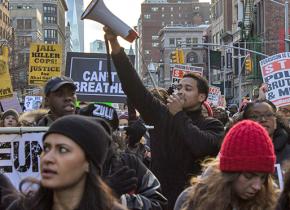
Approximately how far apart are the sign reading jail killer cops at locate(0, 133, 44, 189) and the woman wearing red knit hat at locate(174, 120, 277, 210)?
66.1 inches

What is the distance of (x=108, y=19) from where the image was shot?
16.0 ft

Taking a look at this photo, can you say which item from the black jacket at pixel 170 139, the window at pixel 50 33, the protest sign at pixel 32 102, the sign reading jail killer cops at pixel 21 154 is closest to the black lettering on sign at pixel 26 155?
the sign reading jail killer cops at pixel 21 154

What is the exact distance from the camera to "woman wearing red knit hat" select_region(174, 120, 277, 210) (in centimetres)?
363

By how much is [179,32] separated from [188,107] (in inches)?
5296

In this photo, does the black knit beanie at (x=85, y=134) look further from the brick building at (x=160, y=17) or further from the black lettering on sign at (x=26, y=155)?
the brick building at (x=160, y=17)

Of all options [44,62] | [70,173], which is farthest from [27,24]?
[70,173]

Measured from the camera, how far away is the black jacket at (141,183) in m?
3.98

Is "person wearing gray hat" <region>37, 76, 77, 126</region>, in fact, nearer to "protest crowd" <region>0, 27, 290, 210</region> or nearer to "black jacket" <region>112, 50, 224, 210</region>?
"protest crowd" <region>0, 27, 290, 210</region>

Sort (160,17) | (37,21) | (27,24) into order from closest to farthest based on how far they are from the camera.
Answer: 1. (27,24)
2. (37,21)
3. (160,17)

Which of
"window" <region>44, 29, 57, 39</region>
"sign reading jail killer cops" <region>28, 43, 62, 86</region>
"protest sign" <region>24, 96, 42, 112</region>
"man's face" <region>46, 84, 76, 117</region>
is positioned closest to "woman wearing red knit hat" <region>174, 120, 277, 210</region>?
"man's face" <region>46, 84, 76, 117</region>

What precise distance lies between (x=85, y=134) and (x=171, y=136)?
7.06ft

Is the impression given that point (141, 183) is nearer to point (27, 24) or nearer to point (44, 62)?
point (44, 62)

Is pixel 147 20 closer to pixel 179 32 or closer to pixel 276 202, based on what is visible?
pixel 179 32

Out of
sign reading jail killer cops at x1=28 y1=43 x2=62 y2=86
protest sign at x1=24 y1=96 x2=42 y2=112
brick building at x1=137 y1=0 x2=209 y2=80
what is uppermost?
brick building at x1=137 y1=0 x2=209 y2=80
